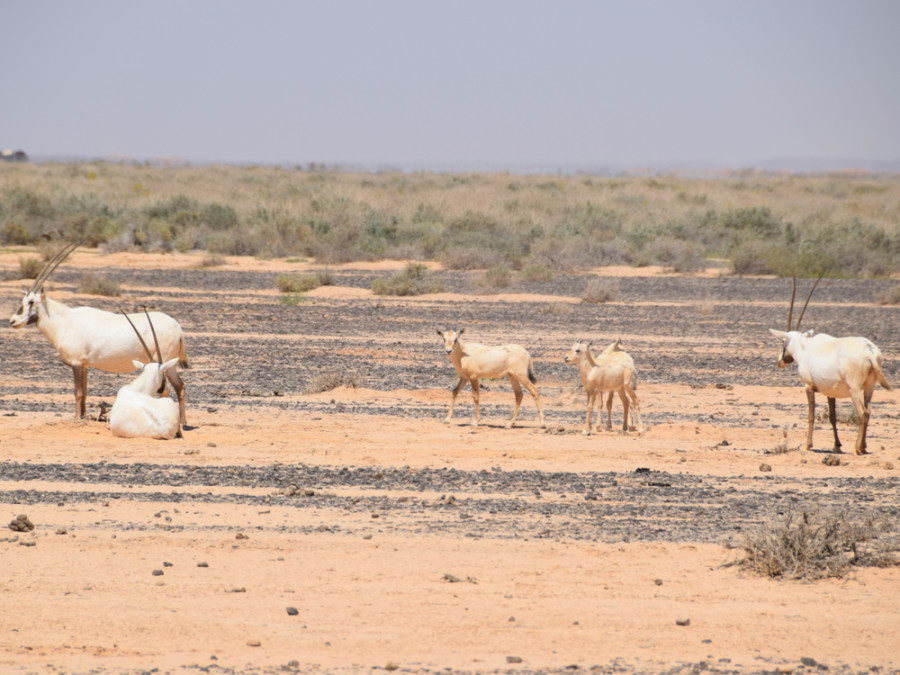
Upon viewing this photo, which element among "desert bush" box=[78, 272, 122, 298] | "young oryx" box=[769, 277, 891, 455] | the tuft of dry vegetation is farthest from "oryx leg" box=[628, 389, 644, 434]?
the tuft of dry vegetation

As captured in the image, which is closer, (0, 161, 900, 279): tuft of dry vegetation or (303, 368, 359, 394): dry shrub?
(303, 368, 359, 394): dry shrub

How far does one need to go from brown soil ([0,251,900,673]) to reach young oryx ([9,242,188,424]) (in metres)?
0.75

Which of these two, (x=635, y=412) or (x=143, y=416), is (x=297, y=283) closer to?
(x=635, y=412)

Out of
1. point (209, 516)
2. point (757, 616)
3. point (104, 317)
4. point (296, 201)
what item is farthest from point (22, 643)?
point (296, 201)

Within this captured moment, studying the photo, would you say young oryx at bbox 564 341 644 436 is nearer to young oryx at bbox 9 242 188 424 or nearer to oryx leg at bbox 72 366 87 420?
young oryx at bbox 9 242 188 424

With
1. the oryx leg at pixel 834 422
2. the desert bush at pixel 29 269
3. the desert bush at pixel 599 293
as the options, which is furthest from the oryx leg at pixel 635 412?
the desert bush at pixel 29 269

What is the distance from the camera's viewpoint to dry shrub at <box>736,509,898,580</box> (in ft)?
26.2

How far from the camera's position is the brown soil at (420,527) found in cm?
657

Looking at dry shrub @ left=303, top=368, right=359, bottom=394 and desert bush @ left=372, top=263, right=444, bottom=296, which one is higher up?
desert bush @ left=372, top=263, right=444, bottom=296

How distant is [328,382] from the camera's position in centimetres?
1667

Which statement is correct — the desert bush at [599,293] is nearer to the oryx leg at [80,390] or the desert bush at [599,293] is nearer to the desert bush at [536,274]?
the desert bush at [536,274]

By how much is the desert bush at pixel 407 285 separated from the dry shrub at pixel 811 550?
2458 centimetres

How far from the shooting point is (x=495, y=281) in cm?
3431

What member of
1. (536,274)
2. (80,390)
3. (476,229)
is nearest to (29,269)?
(536,274)
